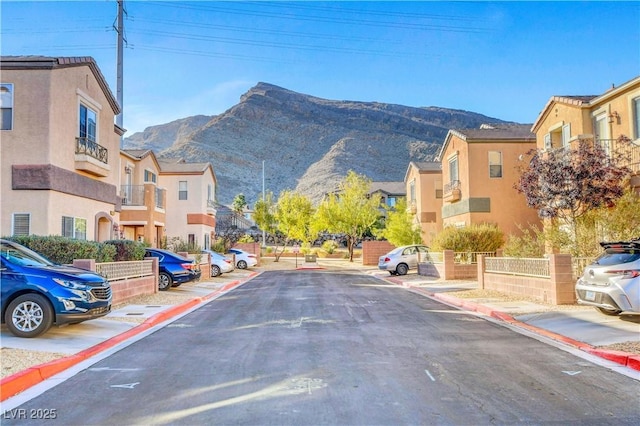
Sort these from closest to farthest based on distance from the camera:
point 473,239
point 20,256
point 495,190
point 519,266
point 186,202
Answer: point 20,256 < point 519,266 < point 473,239 < point 495,190 < point 186,202

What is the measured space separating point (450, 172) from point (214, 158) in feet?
371

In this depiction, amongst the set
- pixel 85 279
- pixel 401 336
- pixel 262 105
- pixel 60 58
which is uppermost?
pixel 262 105

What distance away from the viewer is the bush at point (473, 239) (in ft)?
81.3

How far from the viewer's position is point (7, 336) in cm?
916

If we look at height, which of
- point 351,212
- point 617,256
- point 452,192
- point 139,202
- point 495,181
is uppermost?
point 495,181

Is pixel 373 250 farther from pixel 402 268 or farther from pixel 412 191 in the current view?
pixel 402 268

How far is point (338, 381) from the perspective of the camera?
6738mm

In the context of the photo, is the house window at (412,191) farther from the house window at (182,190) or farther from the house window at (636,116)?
the house window at (636,116)

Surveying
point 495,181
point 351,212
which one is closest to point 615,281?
point 495,181

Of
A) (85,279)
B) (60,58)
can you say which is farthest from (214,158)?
(85,279)

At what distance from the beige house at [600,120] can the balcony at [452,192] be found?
603 centimetres

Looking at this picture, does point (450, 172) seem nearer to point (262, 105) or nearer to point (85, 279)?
point (85, 279)

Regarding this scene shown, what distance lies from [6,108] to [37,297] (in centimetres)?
995

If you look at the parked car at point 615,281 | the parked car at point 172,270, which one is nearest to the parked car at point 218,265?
the parked car at point 172,270
